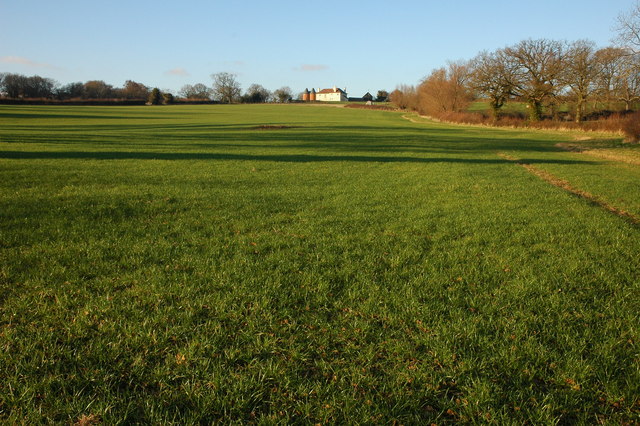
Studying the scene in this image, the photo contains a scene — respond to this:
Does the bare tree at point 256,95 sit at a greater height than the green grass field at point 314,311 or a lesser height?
greater

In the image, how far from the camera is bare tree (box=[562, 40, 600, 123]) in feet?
155

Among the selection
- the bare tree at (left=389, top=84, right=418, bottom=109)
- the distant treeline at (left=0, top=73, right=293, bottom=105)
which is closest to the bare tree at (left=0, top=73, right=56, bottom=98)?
the distant treeline at (left=0, top=73, right=293, bottom=105)

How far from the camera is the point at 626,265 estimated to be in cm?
589

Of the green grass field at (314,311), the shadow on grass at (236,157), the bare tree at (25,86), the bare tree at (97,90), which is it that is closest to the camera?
the green grass field at (314,311)

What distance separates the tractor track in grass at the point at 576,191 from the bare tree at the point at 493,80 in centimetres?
3872

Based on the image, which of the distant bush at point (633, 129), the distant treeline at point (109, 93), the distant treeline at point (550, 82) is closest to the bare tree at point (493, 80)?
the distant treeline at point (550, 82)

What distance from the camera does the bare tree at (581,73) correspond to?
47125 millimetres

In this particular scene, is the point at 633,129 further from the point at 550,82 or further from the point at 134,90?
the point at 134,90

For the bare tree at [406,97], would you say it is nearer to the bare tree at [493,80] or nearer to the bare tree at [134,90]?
the bare tree at [493,80]

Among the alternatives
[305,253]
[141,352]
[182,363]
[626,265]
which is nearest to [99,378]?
[141,352]

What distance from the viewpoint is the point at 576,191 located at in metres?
12.9

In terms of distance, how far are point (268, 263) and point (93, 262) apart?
104 inches

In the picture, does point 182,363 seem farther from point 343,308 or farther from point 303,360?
point 343,308

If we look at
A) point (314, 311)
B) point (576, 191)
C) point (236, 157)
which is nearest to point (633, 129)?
point (576, 191)
